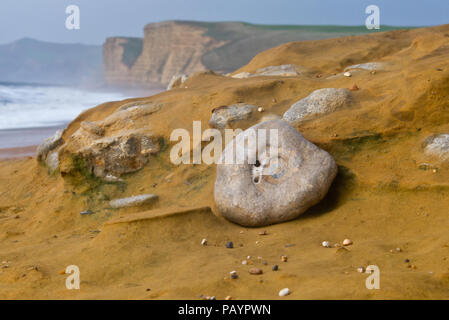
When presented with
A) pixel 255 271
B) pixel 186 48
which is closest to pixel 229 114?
pixel 255 271

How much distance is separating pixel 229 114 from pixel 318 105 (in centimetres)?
122

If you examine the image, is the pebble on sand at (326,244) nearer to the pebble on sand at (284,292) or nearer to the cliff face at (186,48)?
the pebble on sand at (284,292)

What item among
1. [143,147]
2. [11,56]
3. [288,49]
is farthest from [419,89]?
[11,56]

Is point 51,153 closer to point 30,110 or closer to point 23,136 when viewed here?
point 23,136

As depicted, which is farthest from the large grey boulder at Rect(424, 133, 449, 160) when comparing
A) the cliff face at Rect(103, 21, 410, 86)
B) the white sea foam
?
the cliff face at Rect(103, 21, 410, 86)

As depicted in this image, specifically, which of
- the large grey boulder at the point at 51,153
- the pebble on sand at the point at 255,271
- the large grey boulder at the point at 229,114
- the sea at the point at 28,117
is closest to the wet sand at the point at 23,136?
the sea at the point at 28,117

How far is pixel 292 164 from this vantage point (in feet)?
16.2

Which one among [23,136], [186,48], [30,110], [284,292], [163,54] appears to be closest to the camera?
[284,292]

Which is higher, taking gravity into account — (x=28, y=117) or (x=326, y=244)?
(x=326, y=244)

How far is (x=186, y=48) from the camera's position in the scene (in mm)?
47562

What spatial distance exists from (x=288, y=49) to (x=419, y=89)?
5.20 meters

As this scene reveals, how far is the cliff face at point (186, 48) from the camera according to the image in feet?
149

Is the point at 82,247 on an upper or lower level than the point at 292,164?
lower

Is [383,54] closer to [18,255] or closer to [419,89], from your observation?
[419,89]
